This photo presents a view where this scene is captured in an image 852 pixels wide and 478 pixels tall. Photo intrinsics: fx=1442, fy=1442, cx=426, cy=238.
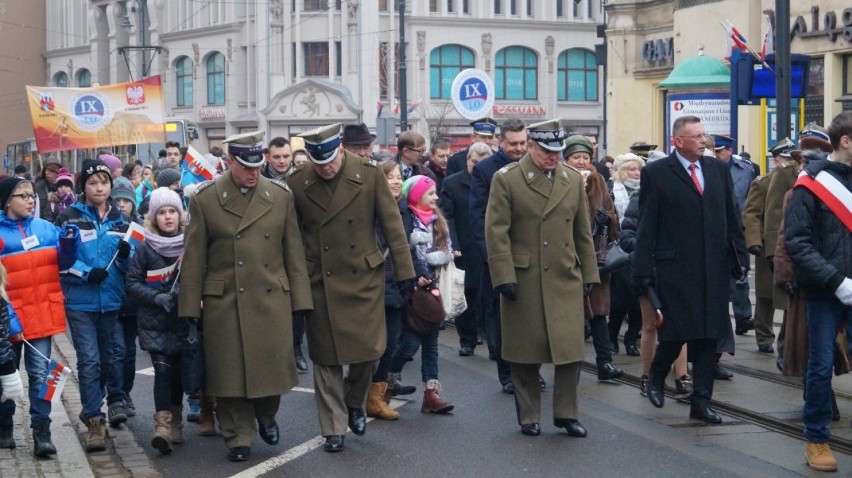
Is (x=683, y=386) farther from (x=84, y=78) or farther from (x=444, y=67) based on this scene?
(x=84, y=78)

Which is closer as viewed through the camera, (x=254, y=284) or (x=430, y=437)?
(x=254, y=284)

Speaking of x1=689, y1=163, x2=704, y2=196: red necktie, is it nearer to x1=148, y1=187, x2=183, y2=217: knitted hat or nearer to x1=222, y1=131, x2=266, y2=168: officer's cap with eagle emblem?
x1=222, y1=131, x2=266, y2=168: officer's cap with eagle emblem

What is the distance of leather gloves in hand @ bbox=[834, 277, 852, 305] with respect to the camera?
24.9 feet

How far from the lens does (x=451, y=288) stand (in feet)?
33.3

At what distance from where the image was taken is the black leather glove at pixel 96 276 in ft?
28.4

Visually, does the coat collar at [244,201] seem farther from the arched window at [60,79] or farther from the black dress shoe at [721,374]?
the arched window at [60,79]

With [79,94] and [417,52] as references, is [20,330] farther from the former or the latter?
[417,52]

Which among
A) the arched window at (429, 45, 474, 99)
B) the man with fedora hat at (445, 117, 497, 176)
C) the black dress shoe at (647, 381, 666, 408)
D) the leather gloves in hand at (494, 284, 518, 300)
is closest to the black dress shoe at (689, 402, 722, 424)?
the black dress shoe at (647, 381, 666, 408)

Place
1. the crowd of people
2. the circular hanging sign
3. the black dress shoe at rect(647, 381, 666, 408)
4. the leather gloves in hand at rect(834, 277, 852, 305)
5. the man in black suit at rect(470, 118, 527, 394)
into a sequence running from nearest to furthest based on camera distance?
the leather gloves in hand at rect(834, 277, 852, 305)
the crowd of people
the black dress shoe at rect(647, 381, 666, 408)
the man in black suit at rect(470, 118, 527, 394)
the circular hanging sign

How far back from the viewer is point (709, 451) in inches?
325

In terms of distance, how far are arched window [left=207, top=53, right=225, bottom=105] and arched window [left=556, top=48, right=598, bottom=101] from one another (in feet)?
54.4

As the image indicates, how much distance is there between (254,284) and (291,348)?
1.48 feet

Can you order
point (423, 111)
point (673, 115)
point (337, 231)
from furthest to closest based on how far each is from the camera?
point (423, 111)
point (673, 115)
point (337, 231)

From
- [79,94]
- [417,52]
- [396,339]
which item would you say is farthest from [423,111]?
[396,339]
